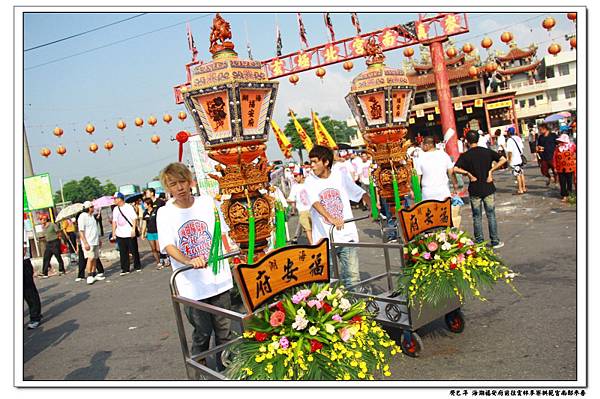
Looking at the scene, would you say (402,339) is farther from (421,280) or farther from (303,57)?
(303,57)

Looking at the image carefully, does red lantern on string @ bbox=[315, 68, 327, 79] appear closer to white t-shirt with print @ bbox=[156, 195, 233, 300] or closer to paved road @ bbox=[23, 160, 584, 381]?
paved road @ bbox=[23, 160, 584, 381]

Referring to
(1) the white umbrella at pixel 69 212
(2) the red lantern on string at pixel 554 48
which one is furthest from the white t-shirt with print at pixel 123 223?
(2) the red lantern on string at pixel 554 48

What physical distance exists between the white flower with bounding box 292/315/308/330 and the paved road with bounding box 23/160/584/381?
152 centimetres

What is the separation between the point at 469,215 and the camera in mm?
11008

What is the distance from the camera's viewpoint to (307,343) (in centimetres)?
285

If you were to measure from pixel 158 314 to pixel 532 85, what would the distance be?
1951 inches

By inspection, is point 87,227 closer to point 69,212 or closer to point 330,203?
point 69,212

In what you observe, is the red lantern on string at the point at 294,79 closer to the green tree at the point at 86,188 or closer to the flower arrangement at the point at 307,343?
the flower arrangement at the point at 307,343

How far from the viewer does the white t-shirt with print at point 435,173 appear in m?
7.54

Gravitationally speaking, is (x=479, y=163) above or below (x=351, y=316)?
above

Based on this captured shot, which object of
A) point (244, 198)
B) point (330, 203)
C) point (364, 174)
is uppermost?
point (364, 174)

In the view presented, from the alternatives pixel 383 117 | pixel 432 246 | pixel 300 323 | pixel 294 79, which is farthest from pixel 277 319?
pixel 294 79

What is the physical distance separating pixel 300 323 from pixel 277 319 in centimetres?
14
